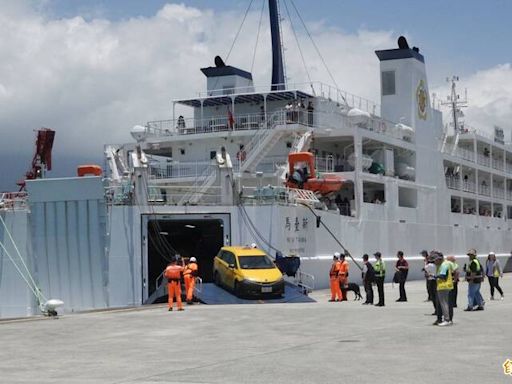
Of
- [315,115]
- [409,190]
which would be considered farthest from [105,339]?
[409,190]

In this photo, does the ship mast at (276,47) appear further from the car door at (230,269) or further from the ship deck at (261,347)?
the ship deck at (261,347)

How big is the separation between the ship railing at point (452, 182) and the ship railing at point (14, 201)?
27.1 metres

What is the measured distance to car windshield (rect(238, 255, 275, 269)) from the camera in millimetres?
25011

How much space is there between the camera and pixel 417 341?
13.3m

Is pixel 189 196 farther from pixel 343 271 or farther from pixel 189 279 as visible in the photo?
pixel 343 271

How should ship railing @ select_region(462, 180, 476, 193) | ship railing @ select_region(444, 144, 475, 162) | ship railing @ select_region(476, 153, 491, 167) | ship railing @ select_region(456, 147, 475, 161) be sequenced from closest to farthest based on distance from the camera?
ship railing @ select_region(444, 144, 475, 162)
ship railing @ select_region(462, 180, 476, 193)
ship railing @ select_region(456, 147, 475, 161)
ship railing @ select_region(476, 153, 491, 167)

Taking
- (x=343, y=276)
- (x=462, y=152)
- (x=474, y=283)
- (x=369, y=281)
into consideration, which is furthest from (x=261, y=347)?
(x=462, y=152)

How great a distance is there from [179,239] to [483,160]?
1158 inches

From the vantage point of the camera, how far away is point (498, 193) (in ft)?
194

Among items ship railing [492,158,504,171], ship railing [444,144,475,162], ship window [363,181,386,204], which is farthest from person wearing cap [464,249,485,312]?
ship railing [492,158,504,171]

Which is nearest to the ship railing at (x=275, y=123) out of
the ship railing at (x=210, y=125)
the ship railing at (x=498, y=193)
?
the ship railing at (x=210, y=125)

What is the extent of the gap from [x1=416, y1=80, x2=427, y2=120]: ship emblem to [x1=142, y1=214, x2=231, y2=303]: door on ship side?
16.3 metres

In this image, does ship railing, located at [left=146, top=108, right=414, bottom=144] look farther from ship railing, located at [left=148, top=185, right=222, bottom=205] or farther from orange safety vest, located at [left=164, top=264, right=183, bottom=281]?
orange safety vest, located at [left=164, top=264, right=183, bottom=281]

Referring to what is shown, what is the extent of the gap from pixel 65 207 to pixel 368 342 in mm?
15707
